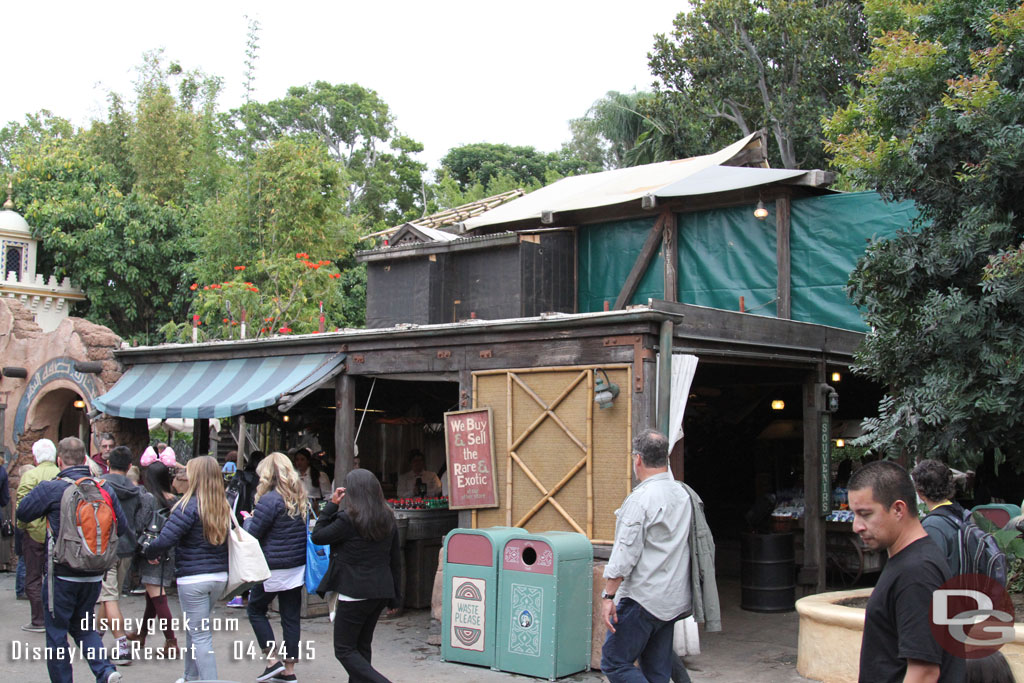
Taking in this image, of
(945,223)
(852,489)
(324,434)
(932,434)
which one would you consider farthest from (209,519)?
(324,434)

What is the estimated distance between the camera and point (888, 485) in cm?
343

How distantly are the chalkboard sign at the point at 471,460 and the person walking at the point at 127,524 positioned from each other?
9.62ft

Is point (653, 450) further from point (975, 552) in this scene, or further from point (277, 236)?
point (277, 236)

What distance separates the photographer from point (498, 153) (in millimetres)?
42469

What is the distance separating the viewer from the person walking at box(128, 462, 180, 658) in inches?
326

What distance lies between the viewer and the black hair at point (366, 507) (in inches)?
249

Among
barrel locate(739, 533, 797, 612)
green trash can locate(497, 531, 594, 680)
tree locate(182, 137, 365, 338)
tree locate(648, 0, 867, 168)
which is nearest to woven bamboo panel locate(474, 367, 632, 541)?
green trash can locate(497, 531, 594, 680)

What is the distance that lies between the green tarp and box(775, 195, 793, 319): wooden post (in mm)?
87

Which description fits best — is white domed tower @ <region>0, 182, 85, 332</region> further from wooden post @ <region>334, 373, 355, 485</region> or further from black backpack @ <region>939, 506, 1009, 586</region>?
black backpack @ <region>939, 506, 1009, 586</region>

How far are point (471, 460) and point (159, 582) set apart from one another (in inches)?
124

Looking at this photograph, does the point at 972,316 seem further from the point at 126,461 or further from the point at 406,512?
the point at 126,461

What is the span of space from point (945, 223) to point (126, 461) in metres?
7.69

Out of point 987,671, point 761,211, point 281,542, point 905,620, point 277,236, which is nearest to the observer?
point 905,620

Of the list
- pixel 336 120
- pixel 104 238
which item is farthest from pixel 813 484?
pixel 336 120
